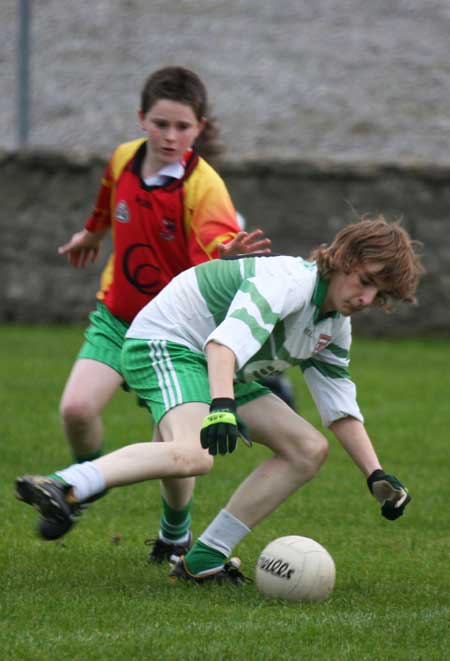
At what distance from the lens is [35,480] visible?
4418 millimetres

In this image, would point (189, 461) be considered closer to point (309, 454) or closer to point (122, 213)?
point (309, 454)

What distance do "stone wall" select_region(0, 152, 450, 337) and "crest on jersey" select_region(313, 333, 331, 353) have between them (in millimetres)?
10211

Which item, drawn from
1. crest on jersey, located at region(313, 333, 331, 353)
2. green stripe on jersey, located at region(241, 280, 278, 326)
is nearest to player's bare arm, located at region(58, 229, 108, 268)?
crest on jersey, located at region(313, 333, 331, 353)

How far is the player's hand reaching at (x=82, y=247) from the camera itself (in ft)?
21.3

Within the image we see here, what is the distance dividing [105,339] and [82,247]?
2.43ft

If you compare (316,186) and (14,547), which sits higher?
(14,547)

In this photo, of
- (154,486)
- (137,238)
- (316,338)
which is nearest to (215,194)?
(137,238)

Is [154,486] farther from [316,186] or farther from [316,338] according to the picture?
[316,186]

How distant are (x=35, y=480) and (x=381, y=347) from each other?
34.5ft

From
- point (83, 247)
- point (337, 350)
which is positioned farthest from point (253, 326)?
point (83, 247)

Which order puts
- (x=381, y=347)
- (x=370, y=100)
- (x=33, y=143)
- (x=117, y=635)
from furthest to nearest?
1. (x=370, y=100)
2. (x=33, y=143)
3. (x=381, y=347)
4. (x=117, y=635)

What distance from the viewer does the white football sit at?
491 cm

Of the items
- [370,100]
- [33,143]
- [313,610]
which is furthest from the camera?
[370,100]

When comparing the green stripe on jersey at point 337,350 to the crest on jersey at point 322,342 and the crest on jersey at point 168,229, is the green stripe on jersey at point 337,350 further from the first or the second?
the crest on jersey at point 168,229
